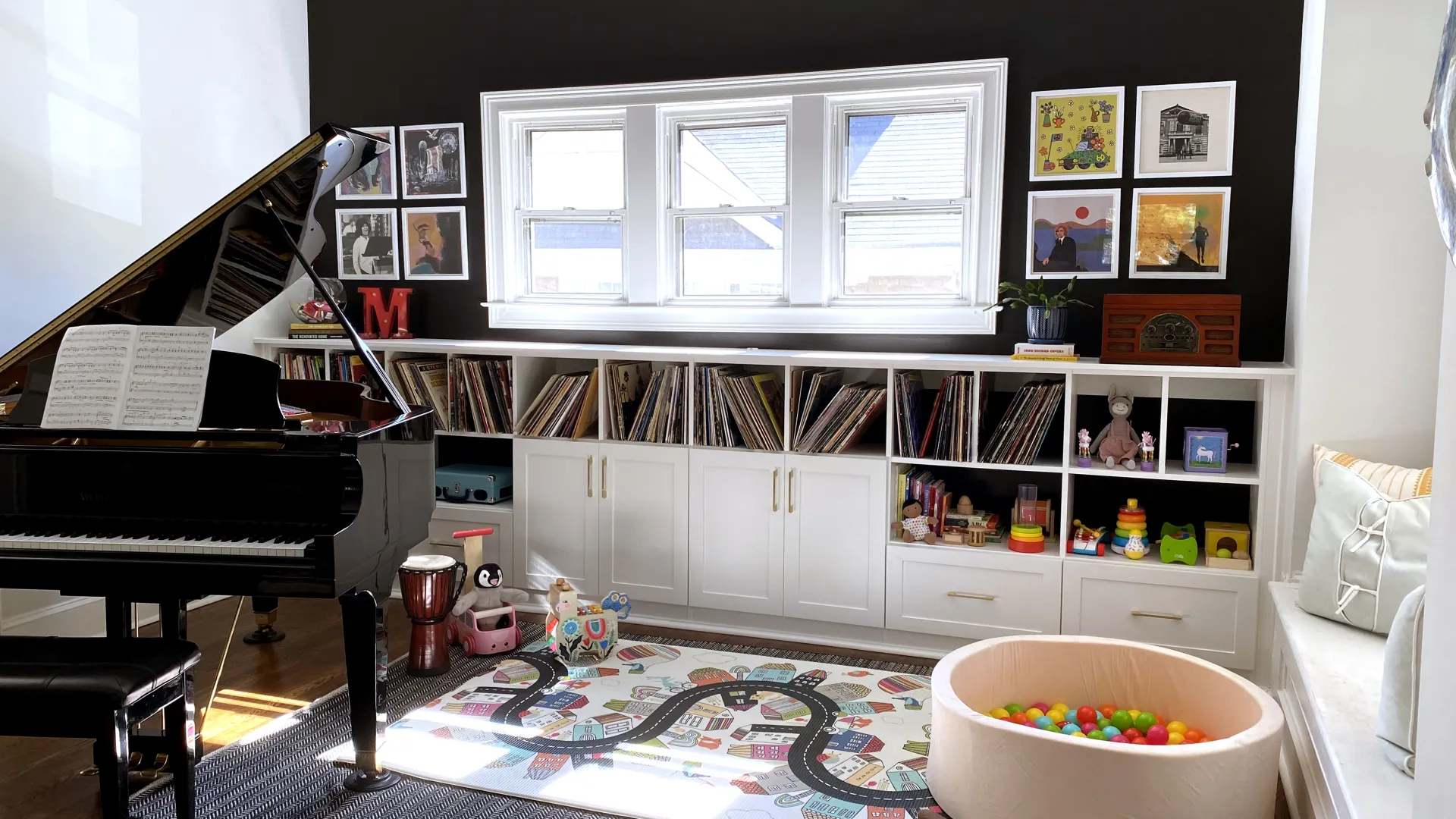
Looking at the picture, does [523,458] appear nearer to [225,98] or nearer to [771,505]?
[771,505]

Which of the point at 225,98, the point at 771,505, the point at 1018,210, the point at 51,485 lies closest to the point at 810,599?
the point at 771,505

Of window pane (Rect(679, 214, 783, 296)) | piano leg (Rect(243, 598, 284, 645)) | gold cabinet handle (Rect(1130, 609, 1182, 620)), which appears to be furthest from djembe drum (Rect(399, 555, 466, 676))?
gold cabinet handle (Rect(1130, 609, 1182, 620))

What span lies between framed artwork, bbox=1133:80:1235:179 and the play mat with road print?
2019mm

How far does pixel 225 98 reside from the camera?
4457 millimetres

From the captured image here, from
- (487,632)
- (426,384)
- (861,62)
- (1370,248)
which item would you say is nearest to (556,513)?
(487,632)

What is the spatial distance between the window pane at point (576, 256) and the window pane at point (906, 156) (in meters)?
1.07

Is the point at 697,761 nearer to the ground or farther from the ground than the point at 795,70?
nearer to the ground

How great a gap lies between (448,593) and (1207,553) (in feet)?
8.40

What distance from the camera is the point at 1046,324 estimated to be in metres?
3.57

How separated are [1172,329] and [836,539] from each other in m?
1.36

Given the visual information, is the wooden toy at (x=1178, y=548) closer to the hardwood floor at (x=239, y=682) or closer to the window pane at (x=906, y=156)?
the hardwood floor at (x=239, y=682)

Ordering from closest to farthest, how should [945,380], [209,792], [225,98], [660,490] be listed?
[209,792], [945,380], [660,490], [225,98]

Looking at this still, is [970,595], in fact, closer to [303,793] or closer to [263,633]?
[303,793]

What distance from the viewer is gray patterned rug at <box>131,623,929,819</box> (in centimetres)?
258
